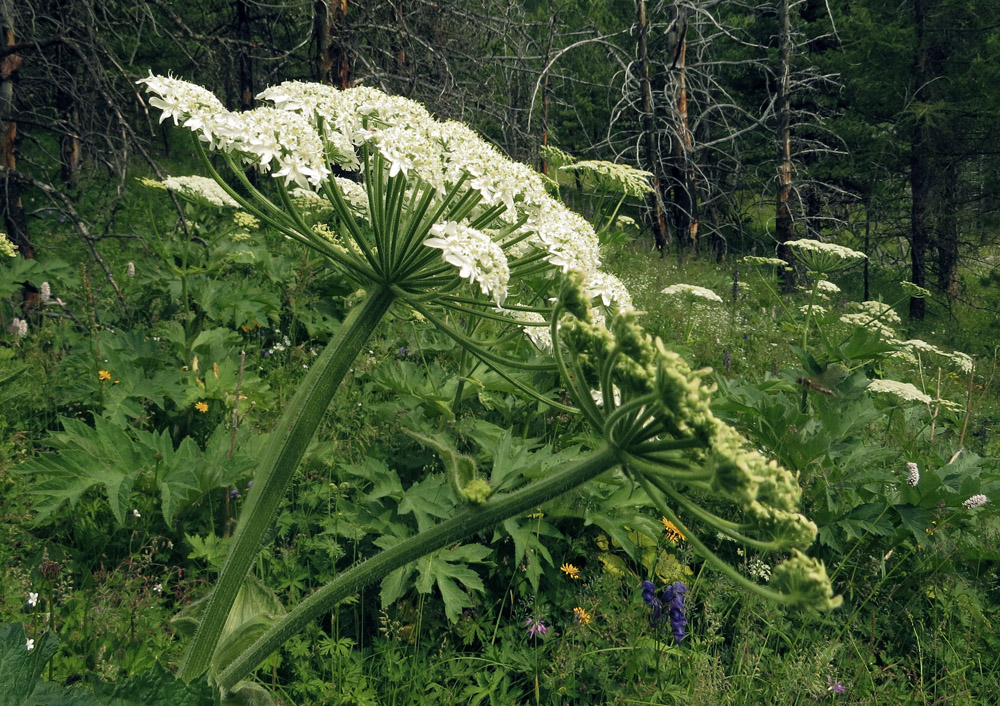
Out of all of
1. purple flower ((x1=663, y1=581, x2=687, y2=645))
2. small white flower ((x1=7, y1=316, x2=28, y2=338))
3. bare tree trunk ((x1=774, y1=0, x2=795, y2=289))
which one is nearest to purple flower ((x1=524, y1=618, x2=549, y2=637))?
purple flower ((x1=663, y1=581, x2=687, y2=645))

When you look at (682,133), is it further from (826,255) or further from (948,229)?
(826,255)

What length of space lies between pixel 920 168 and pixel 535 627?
67.7 feet

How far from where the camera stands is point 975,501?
3629mm

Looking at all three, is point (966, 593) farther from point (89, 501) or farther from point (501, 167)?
point (89, 501)

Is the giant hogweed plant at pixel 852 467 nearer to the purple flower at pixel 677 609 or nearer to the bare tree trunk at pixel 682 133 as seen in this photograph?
the purple flower at pixel 677 609

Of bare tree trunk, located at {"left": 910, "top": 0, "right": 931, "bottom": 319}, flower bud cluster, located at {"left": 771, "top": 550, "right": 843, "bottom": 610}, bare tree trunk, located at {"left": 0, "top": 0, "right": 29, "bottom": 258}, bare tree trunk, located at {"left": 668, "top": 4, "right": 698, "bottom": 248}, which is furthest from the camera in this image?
bare tree trunk, located at {"left": 910, "top": 0, "right": 931, "bottom": 319}

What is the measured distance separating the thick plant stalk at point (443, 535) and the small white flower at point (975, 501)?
332 centimetres

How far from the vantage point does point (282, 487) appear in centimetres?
169

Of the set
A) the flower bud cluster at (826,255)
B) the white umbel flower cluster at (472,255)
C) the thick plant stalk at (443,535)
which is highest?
the white umbel flower cluster at (472,255)

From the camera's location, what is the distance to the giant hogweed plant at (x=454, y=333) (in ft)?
4.34

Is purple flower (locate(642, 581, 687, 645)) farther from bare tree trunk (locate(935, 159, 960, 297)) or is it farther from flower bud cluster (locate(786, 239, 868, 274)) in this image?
bare tree trunk (locate(935, 159, 960, 297))

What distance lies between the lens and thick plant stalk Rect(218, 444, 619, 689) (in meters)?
1.48

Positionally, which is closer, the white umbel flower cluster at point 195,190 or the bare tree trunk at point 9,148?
the white umbel flower cluster at point 195,190

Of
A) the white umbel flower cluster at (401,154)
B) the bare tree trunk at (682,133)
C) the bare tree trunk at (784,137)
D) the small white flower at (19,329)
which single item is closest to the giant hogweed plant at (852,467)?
the white umbel flower cluster at (401,154)
